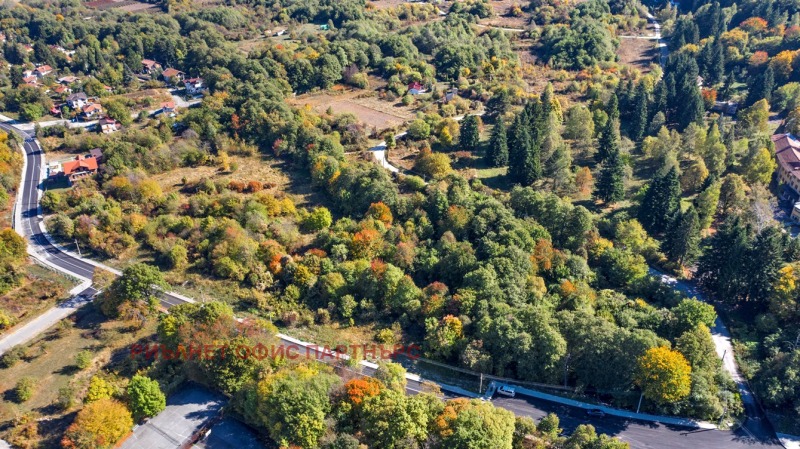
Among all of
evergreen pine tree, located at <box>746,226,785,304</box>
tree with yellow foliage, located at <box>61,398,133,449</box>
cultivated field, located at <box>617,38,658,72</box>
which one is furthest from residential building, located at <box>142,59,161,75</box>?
evergreen pine tree, located at <box>746,226,785,304</box>

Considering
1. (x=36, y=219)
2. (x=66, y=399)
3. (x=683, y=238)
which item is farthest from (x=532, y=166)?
(x=36, y=219)

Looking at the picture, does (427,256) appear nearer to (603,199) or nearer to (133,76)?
(603,199)

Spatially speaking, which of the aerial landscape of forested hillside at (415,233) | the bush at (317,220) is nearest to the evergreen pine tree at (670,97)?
the aerial landscape of forested hillside at (415,233)

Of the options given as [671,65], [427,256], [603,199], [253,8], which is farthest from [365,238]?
[253,8]

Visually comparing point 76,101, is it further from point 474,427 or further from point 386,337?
point 474,427

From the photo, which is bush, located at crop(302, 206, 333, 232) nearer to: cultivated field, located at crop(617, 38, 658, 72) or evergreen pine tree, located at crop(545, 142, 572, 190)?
evergreen pine tree, located at crop(545, 142, 572, 190)

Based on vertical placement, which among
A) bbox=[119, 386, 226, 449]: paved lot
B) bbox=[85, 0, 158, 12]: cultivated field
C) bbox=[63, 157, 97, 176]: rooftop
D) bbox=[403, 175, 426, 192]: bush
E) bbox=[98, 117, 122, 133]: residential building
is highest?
bbox=[85, 0, 158, 12]: cultivated field
